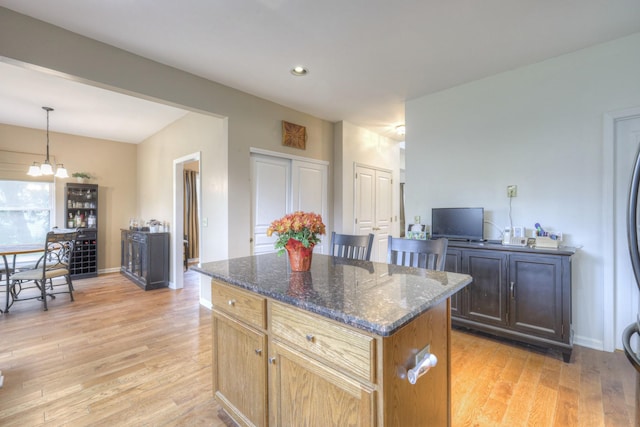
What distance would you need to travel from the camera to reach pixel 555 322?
7.86 ft

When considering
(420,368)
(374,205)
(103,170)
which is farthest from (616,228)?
(103,170)

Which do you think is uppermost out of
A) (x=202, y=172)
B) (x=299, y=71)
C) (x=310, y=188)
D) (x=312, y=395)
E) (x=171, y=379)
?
(x=299, y=71)

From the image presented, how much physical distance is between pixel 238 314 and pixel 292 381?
0.46 metres

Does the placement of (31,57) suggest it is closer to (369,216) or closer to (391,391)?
(391,391)

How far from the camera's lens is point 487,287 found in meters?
2.73

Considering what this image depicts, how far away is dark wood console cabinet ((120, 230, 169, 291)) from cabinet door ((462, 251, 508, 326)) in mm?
4427

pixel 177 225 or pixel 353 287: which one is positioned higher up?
pixel 177 225

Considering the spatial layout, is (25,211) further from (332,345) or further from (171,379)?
(332,345)

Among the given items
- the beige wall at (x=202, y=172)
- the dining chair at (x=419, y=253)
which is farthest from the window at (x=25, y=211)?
the dining chair at (x=419, y=253)

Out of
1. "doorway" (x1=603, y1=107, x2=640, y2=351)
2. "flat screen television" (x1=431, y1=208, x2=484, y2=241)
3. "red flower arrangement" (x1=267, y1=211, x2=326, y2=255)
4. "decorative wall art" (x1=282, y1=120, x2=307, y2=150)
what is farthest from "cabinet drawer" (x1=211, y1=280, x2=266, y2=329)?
"doorway" (x1=603, y1=107, x2=640, y2=351)

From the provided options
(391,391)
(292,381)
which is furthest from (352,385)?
(292,381)

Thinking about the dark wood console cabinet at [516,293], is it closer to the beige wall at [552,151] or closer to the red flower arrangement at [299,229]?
the beige wall at [552,151]

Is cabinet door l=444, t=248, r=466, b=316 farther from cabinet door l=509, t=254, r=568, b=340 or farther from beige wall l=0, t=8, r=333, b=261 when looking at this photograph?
beige wall l=0, t=8, r=333, b=261

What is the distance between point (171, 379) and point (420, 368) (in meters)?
1.96
